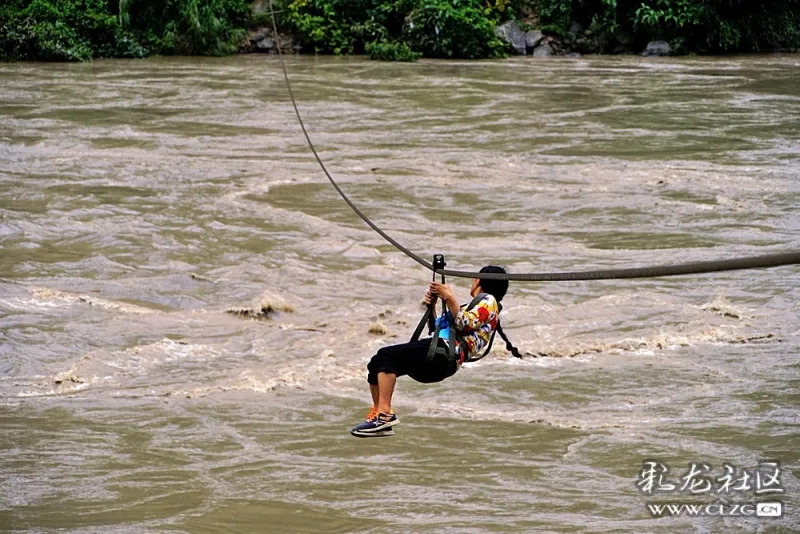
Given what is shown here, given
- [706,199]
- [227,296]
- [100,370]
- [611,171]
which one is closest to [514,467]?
[100,370]

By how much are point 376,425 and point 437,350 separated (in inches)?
17.7

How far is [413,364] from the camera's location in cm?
490

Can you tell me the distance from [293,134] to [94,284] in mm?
7256

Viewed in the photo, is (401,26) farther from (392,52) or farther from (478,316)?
(478,316)

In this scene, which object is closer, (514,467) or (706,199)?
(514,467)

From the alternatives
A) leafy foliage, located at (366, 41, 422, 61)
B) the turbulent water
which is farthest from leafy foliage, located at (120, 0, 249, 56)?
the turbulent water

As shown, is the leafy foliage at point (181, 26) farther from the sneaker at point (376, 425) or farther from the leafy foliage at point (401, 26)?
the sneaker at point (376, 425)

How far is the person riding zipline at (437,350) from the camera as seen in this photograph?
4.86 m

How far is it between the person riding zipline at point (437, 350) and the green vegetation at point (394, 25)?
21.5m

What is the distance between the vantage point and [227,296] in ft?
29.9

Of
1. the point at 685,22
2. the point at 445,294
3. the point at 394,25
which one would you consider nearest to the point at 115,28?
the point at 394,25

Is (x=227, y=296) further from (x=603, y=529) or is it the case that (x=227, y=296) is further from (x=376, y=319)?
(x=603, y=529)

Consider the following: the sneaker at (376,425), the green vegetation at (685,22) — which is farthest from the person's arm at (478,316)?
the green vegetation at (685,22)

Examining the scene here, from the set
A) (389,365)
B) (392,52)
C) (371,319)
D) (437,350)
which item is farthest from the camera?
(392,52)
